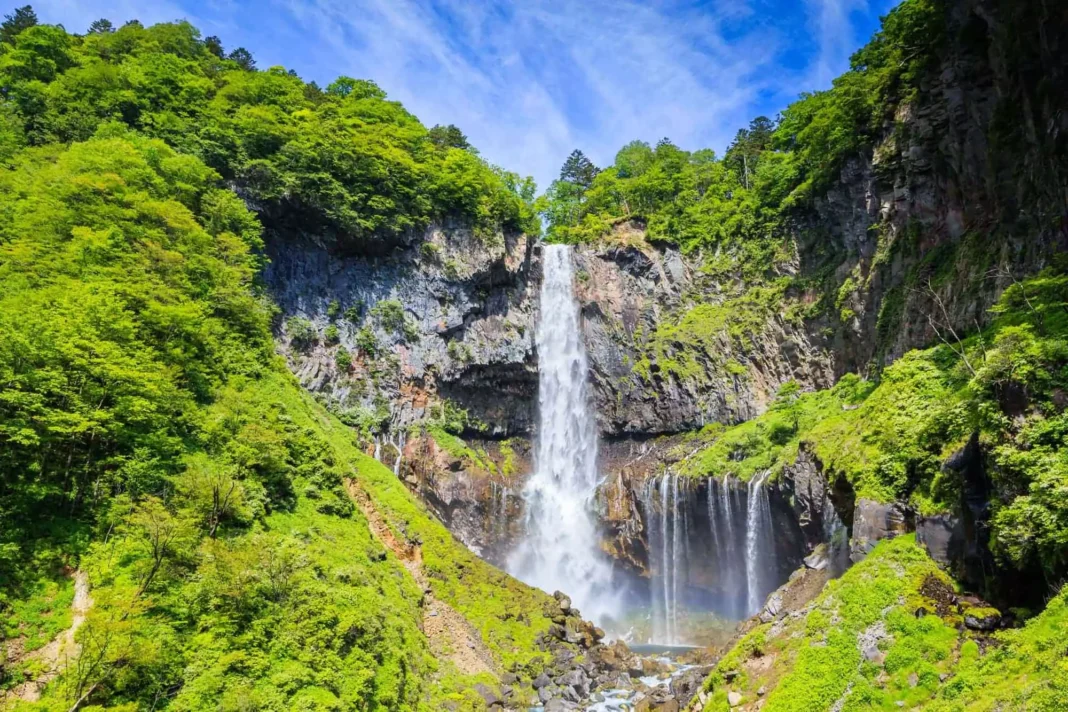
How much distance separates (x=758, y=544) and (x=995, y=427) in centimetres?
2037

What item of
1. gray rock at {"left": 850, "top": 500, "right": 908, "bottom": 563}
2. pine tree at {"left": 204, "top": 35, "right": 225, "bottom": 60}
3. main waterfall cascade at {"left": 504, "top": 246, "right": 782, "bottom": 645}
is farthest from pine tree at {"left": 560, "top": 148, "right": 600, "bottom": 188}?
gray rock at {"left": 850, "top": 500, "right": 908, "bottom": 563}

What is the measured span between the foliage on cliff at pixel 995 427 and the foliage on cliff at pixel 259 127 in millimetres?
30520

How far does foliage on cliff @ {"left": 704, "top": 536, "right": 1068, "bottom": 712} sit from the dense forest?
2.8 inches

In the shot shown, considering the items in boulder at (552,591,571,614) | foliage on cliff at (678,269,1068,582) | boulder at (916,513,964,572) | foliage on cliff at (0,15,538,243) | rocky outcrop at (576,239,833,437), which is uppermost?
foliage on cliff at (0,15,538,243)

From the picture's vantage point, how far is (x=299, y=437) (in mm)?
21734

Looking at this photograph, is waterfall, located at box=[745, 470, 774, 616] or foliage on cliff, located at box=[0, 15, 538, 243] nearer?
waterfall, located at box=[745, 470, 774, 616]

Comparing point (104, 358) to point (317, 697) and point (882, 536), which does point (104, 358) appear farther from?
point (882, 536)

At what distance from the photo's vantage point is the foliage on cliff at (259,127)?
30.0 metres

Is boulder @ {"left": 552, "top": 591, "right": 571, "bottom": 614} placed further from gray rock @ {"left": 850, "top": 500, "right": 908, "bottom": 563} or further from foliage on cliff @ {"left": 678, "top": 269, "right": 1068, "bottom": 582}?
gray rock @ {"left": 850, "top": 500, "right": 908, "bottom": 563}

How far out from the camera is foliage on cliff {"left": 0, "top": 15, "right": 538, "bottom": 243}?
1182 inches

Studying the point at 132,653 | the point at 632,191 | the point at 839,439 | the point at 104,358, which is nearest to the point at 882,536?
the point at 839,439

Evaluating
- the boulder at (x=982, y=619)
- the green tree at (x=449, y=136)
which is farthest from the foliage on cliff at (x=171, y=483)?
the green tree at (x=449, y=136)

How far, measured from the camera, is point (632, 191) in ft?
172

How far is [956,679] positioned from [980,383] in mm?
6398
